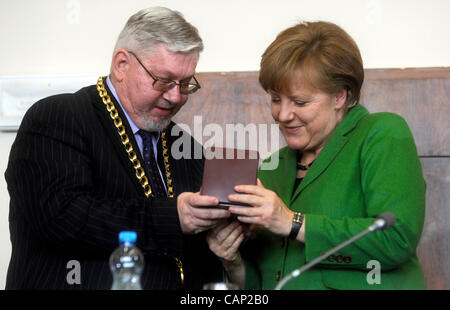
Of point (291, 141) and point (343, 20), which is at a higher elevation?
point (343, 20)

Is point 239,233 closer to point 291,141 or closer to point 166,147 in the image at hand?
point 291,141

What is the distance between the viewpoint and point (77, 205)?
172 centimetres

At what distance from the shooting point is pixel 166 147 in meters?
2.17

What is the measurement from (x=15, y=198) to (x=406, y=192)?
43.5 inches

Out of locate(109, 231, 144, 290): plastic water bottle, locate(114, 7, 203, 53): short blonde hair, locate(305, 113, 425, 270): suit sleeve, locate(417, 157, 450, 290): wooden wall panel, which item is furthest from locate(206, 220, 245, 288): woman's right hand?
locate(417, 157, 450, 290): wooden wall panel

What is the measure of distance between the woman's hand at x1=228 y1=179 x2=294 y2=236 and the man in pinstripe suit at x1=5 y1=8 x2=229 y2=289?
7 cm

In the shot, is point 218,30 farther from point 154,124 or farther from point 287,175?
point 287,175

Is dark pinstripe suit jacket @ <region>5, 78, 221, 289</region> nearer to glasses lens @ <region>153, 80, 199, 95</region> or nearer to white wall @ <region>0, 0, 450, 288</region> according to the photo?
glasses lens @ <region>153, 80, 199, 95</region>

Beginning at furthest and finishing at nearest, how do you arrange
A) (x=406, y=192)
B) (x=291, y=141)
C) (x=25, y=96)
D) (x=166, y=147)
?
(x=25, y=96) → (x=166, y=147) → (x=291, y=141) → (x=406, y=192)

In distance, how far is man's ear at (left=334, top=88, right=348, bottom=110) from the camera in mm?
1897

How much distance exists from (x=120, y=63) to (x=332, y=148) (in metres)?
0.74

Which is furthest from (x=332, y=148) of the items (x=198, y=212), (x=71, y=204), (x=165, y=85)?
(x=71, y=204)

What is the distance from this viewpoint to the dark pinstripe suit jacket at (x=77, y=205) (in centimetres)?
173

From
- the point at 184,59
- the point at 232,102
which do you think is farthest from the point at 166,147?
the point at 232,102
